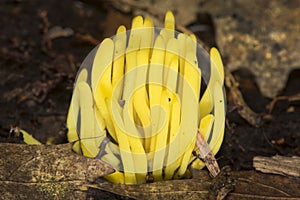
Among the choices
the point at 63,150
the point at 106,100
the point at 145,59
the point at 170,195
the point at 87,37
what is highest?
the point at 87,37

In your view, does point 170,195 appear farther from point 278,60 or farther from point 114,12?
point 114,12

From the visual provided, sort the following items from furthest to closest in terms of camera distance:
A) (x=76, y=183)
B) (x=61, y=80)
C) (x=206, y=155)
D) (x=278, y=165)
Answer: (x=61, y=80), (x=278, y=165), (x=206, y=155), (x=76, y=183)

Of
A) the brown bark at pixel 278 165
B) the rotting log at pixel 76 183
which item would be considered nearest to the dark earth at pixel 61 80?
the brown bark at pixel 278 165

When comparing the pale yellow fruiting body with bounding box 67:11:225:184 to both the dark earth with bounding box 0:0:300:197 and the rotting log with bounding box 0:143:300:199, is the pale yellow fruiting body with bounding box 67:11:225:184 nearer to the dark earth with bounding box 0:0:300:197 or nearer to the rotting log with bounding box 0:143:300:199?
the rotting log with bounding box 0:143:300:199

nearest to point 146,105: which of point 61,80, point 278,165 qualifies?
point 278,165

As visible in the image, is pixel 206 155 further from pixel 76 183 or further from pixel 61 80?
pixel 61 80

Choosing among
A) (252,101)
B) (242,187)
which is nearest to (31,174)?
(242,187)

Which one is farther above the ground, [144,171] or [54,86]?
[54,86]
